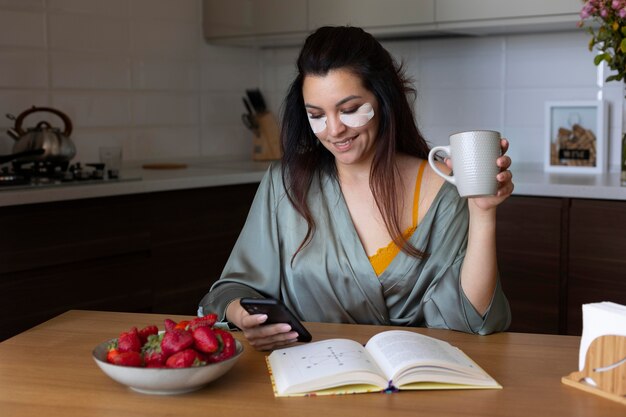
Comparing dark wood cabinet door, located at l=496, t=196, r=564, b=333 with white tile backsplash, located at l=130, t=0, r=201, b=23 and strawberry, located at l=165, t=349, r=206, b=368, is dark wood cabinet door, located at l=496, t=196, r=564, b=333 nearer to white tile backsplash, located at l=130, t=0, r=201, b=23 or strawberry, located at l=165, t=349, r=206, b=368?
white tile backsplash, located at l=130, t=0, r=201, b=23

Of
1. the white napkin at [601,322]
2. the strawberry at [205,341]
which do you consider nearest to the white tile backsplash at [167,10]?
the strawberry at [205,341]

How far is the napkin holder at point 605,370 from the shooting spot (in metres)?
1.32

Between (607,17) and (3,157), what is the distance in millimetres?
1974

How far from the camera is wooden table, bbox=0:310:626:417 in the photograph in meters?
1.28

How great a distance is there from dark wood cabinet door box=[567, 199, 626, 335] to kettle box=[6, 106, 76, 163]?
1.72 meters

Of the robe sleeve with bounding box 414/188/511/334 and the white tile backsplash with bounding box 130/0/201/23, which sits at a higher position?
the white tile backsplash with bounding box 130/0/201/23

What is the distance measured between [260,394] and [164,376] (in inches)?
6.0

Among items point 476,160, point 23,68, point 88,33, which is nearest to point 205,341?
point 476,160

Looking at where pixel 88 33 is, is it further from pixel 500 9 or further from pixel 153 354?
pixel 153 354

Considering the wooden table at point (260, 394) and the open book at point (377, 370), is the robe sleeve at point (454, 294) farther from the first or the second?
the open book at point (377, 370)

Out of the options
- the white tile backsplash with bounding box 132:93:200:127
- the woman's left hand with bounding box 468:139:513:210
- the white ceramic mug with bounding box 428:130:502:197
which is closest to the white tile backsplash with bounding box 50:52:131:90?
the white tile backsplash with bounding box 132:93:200:127

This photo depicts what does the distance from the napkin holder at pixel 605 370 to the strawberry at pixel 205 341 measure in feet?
1.84

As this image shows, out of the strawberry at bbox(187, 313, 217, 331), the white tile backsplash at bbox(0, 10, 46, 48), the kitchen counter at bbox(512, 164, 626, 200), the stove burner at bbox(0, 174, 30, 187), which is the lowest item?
the strawberry at bbox(187, 313, 217, 331)

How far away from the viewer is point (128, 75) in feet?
12.0
